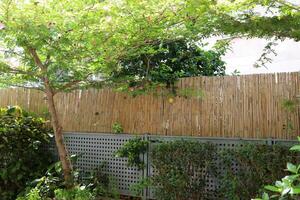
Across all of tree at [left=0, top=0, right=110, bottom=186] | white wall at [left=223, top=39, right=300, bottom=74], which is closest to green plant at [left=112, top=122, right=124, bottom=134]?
tree at [left=0, top=0, right=110, bottom=186]

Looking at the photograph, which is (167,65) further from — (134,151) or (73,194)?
(73,194)

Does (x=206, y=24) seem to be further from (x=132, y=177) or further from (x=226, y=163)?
(x=132, y=177)

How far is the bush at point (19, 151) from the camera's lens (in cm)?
670

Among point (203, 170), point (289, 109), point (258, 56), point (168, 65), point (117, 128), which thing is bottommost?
point (203, 170)

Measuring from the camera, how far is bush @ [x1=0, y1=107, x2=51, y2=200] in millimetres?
6695

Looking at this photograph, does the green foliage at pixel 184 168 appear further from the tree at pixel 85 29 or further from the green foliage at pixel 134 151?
the tree at pixel 85 29

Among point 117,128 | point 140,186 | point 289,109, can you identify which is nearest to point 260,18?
point 289,109

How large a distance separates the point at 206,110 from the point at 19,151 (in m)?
3.41

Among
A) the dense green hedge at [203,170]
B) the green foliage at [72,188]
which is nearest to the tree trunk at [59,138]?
the green foliage at [72,188]

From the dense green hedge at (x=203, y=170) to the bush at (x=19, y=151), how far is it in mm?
2558

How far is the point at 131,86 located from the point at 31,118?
227 centimetres

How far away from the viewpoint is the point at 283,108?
5.34m

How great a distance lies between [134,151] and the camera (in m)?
6.32

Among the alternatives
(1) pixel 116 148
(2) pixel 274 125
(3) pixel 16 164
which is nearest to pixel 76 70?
(1) pixel 116 148
